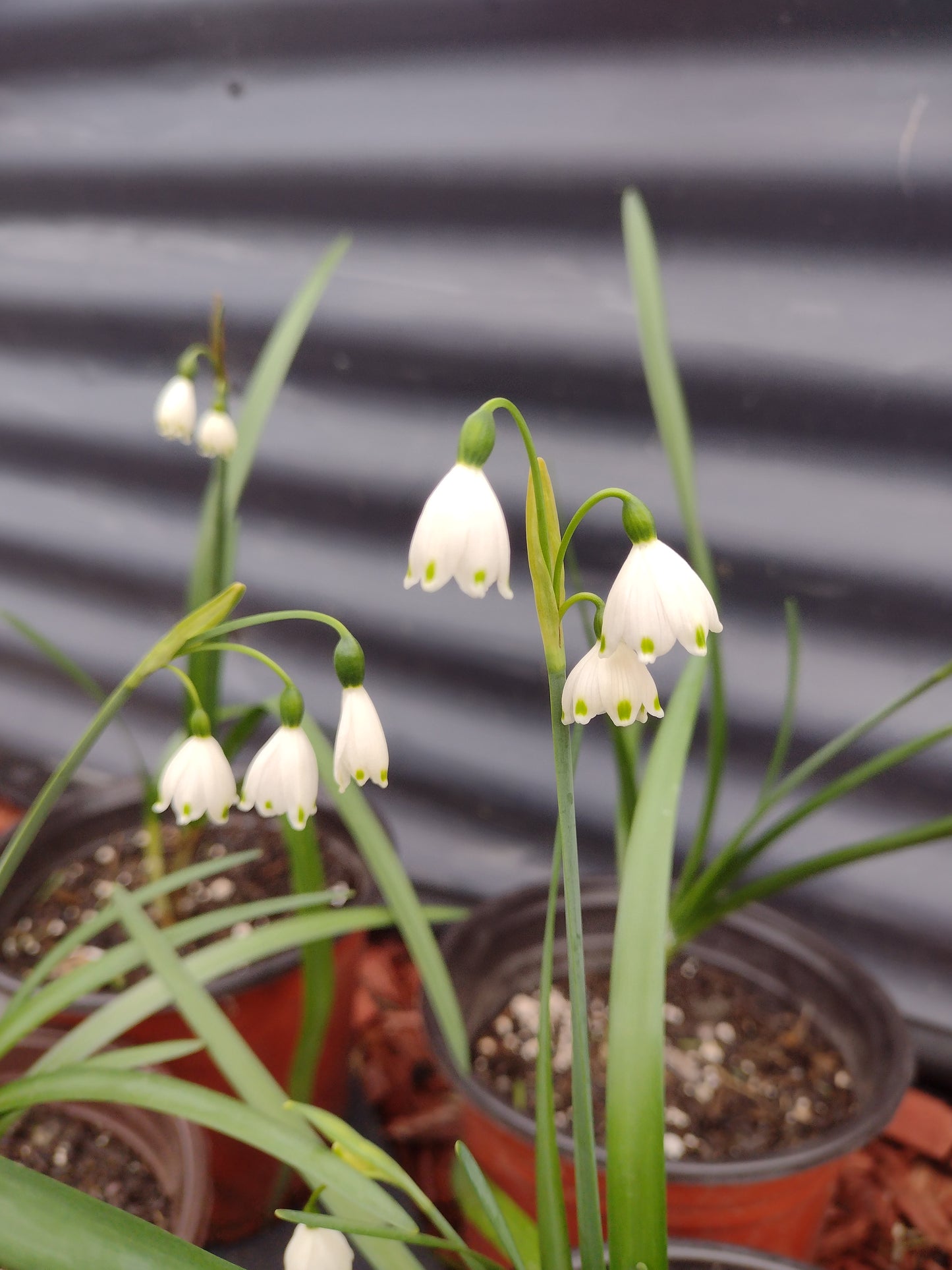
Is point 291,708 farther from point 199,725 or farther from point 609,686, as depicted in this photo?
point 609,686

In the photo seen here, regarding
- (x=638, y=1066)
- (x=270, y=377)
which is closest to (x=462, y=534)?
(x=638, y=1066)

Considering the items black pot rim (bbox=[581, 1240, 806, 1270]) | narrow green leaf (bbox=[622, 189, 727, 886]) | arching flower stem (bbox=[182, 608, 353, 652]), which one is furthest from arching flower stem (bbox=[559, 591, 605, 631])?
black pot rim (bbox=[581, 1240, 806, 1270])

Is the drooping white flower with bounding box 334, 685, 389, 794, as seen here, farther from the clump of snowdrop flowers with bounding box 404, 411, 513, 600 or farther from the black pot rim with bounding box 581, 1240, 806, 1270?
the black pot rim with bounding box 581, 1240, 806, 1270

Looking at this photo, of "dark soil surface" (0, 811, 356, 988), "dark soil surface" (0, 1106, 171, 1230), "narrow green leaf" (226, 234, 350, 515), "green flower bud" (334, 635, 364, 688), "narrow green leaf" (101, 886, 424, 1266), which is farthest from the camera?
"dark soil surface" (0, 811, 356, 988)

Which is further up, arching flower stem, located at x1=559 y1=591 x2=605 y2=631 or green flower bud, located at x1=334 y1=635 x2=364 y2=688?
arching flower stem, located at x1=559 y1=591 x2=605 y2=631

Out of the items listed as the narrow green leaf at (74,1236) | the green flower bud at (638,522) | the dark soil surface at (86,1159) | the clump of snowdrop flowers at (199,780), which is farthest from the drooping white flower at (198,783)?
the dark soil surface at (86,1159)
